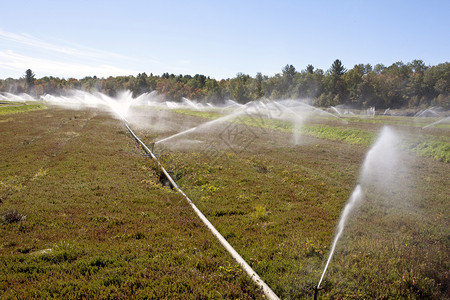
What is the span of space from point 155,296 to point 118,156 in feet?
A: 54.3

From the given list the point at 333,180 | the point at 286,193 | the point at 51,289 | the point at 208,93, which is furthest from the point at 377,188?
the point at 208,93

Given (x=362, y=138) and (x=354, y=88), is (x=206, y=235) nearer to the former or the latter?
(x=362, y=138)

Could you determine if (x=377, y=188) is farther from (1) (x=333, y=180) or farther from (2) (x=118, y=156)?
(2) (x=118, y=156)

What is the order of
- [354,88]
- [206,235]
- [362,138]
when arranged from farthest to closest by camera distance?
[354,88], [362,138], [206,235]

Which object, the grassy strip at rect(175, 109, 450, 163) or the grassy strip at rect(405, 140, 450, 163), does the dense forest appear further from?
the grassy strip at rect(405, 140, 450, 163)

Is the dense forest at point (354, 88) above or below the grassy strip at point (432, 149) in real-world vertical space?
above

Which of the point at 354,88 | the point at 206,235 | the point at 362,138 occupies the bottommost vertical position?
the point at 206,235

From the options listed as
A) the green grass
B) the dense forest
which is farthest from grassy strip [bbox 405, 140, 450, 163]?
the dense forest

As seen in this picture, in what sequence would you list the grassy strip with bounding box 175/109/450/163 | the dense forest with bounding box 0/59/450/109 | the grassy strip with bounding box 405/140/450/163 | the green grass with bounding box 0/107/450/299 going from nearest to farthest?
1. the green grass with bounding box 0/107/450/299
2. the grassy strip with bounding box 405/140/450/163
3. the grassy strip with bounding box 175/109/450/163
4. the dense forest with bounding box 0/59/450/109

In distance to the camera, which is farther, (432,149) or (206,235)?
(432,149)

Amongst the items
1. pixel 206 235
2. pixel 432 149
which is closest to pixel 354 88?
pixel 432 149

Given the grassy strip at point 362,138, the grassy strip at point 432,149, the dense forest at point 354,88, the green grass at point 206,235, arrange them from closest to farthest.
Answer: the green grass at point 206,235
the grassy strip at point 432,149
the grassy strip at point 362,138
the dense forest at point 354,88

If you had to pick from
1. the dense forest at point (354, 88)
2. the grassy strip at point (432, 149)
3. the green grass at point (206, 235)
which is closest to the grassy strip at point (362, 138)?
the grassy strip at point (432, 149)

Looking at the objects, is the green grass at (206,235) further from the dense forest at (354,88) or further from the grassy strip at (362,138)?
the dense forest at (354,88)
